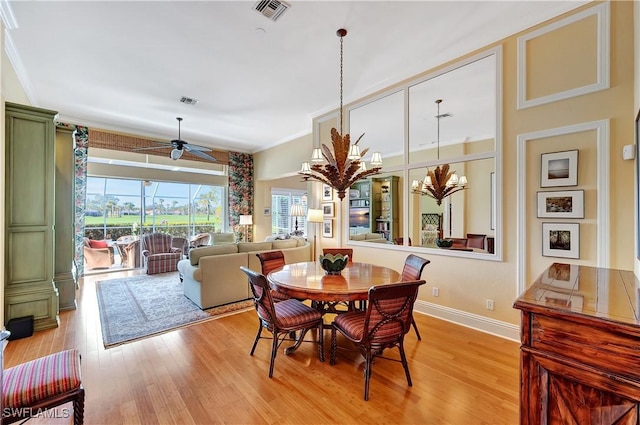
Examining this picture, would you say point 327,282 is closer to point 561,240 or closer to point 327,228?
point 561,240

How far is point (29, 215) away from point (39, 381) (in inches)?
105

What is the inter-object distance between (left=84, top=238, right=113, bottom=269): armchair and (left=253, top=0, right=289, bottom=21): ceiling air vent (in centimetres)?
650

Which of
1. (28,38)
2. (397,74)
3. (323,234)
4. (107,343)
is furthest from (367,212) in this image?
(28,38)

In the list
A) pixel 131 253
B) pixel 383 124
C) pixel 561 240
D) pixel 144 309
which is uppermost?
pixel 383 124

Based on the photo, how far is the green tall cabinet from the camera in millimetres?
3104

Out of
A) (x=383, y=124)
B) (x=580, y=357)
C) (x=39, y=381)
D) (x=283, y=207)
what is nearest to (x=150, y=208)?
(x=283, y=207)

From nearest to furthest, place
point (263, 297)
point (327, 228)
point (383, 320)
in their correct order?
point (383, 320)
point (263, 297)
point (327, 228)

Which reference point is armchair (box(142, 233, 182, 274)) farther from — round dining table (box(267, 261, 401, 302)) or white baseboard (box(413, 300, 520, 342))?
white baseboard (box(413, 300, 520, 342))

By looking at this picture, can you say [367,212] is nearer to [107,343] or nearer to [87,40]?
[107,343]

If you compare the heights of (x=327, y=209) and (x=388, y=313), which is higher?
(x=327, y=209)

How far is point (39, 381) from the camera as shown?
153cm

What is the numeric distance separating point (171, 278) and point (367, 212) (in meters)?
4.42

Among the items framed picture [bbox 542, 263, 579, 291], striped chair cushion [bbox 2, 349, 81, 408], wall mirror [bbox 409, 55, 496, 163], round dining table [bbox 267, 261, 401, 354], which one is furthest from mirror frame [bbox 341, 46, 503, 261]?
striped chair cushion [bbox 2, 349, 81, 408]

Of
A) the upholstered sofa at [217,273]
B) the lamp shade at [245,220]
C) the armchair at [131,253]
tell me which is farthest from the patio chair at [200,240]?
the upholstered sofa at [217,273]
